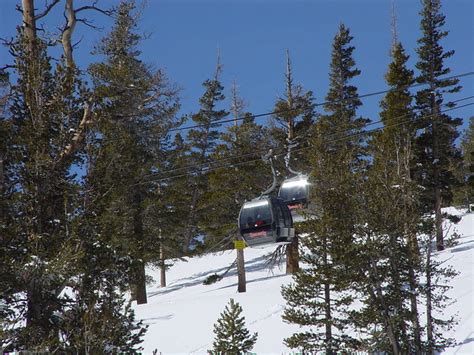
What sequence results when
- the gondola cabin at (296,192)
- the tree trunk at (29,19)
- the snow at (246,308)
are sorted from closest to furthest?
the tree trunk at (29,19)
the gondola cabin at (296,192)
the snow at (246,308)

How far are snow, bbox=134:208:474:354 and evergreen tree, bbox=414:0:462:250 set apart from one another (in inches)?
158

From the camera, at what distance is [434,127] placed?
119ft

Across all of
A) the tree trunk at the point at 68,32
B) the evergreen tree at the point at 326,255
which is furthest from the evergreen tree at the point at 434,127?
the tree trunk at the point at 68,32

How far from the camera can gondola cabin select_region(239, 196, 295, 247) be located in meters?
16.6

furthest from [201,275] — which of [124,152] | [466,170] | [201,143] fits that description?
[466,170]

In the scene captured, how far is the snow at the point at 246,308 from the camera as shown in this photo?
800 inches

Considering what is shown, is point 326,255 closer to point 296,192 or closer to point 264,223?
point 296,192

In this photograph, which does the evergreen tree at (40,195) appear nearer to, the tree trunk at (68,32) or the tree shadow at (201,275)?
the tree trunk at (68,32)

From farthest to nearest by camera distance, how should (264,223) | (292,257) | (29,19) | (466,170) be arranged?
1. (466,170)
2. (292,257)
3. (264,223)
4. (29,19)

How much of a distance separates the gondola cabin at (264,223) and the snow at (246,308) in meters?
4.82

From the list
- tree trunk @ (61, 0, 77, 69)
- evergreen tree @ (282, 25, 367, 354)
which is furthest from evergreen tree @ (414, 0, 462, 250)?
tree trunk @ (61, 0, 77, 69)

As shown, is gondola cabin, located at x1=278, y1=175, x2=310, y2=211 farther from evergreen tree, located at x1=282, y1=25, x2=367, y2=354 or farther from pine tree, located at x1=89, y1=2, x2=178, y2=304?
pine tree, located at x1=89, y1=2, x2=178, y2=304

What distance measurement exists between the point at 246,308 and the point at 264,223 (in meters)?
8.72

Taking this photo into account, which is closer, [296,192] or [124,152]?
[124,152]
